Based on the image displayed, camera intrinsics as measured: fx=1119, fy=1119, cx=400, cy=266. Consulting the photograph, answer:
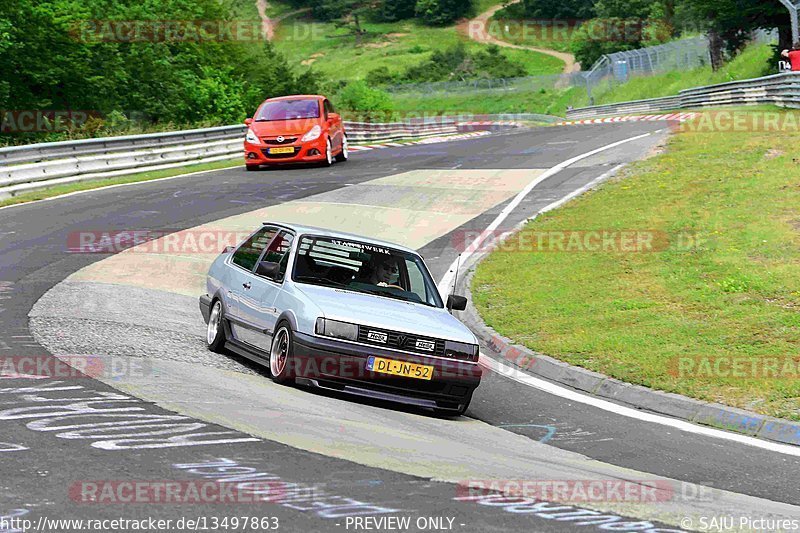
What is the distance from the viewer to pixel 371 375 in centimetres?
921

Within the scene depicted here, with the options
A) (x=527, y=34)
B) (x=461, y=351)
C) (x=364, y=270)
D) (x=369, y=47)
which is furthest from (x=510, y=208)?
(x=527, y=34)

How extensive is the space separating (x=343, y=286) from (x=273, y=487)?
4472mm

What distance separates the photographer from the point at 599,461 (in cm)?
805

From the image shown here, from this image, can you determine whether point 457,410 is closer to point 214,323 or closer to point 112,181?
point 214,323

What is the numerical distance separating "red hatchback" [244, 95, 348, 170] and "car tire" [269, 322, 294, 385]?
63.4 feet

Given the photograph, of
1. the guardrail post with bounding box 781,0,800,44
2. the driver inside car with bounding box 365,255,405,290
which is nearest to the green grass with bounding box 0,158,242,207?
the driver inside car with bounding box 365,255,405,290

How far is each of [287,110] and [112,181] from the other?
5.10 m

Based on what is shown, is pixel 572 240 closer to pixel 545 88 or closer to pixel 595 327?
pixel 595 327

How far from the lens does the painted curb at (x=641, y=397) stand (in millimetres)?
9195

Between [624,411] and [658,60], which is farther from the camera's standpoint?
[658,60]

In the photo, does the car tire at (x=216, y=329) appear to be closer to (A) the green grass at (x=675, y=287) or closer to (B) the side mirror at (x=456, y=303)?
(B) the side mirror at (x=456, y=303)

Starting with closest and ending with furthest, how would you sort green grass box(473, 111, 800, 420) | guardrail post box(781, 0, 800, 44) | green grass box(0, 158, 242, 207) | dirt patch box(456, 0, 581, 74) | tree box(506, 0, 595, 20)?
green grass box(473, 111, 800, 420) < green grass box(0, 158, 242, 207) < guardrail post box(781, 0, 800, 44) < dirt patch box(456, 0, 581, 74) < tree box(506, 0, 595, 20)

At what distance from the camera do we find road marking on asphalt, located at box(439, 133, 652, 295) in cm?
1652

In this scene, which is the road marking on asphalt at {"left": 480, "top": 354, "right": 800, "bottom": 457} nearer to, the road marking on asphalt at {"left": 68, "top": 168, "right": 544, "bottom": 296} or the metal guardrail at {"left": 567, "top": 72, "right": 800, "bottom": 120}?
the road marking on asphalt at {"left": 68, "top": 168, "right": 544, "bottom": 296}
